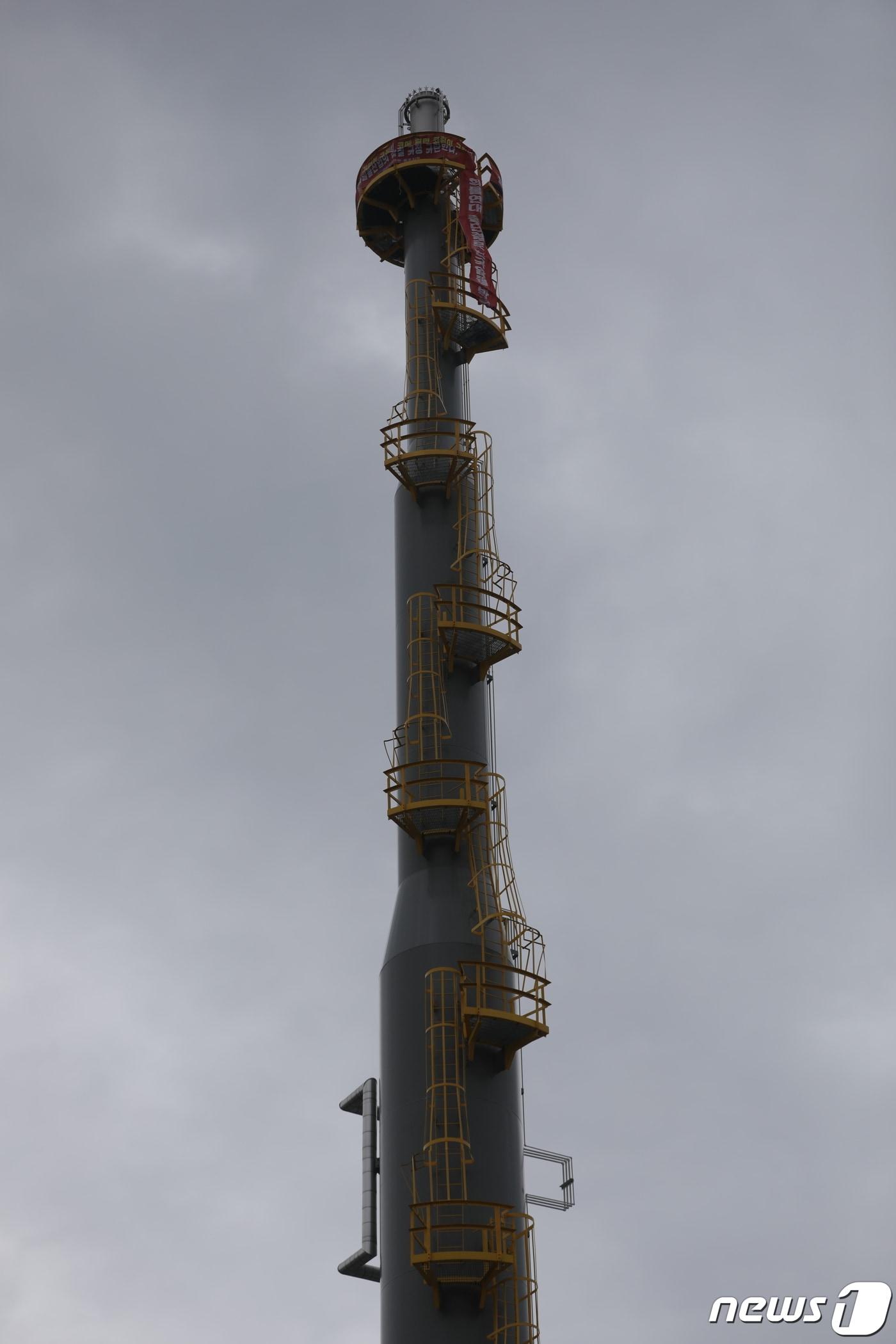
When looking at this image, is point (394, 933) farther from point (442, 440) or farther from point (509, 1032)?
point (442, 440)

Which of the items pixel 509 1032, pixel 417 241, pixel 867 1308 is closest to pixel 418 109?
pixel 417 241

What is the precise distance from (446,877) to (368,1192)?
9.11m

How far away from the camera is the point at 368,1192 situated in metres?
47.0

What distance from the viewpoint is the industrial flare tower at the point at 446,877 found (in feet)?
137

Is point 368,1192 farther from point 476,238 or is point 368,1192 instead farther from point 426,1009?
point 476,238

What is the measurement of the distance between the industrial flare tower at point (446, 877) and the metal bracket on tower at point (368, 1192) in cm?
6

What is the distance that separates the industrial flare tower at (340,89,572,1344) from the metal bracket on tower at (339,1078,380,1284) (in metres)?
0.06

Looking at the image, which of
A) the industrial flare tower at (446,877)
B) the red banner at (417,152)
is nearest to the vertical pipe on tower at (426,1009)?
the industrial flare tower at (446,877)

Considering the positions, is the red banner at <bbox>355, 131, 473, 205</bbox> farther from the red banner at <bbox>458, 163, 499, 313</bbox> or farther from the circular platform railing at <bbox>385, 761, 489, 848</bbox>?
the circular platform railing at <bbox>385, 761, 489, 848</bbox>

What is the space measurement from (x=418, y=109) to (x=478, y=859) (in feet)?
97.3

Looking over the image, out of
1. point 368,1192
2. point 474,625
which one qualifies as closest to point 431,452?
point 474,625

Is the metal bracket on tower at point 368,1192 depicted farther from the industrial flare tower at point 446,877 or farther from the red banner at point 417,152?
the red banner at point 417,152

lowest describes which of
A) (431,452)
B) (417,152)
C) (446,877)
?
(446,877)

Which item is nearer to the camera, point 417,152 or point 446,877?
point 446,877
